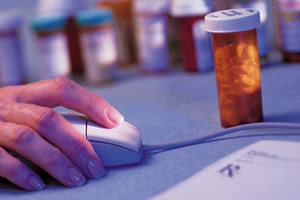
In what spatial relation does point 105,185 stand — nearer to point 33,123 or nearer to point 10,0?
point 33,123

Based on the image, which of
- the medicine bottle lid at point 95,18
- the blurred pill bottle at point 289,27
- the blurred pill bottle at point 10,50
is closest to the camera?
the blurred pill bottle at point 289,27

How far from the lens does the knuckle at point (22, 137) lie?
55 cm

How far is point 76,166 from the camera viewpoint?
1.84 feet

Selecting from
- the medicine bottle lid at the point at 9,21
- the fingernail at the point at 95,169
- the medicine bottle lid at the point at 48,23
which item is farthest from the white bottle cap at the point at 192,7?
the fingernail at the point at 95,169

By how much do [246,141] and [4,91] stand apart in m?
0.36

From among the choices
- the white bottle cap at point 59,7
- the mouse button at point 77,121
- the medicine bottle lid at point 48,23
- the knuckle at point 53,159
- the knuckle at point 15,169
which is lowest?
the knuckle at point 15,169

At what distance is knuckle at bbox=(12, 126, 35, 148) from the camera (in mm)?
550

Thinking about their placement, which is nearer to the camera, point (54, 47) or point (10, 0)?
point (54, 47)

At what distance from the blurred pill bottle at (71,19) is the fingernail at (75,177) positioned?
65 centimetres

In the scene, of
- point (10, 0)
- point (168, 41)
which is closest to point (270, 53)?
point (168, 41)

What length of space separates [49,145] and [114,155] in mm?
81

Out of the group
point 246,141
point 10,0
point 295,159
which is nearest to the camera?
point 295,159

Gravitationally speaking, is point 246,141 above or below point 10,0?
below

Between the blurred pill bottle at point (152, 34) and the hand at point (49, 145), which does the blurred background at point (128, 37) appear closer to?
the blurred pill bottle at point (152, 34)
